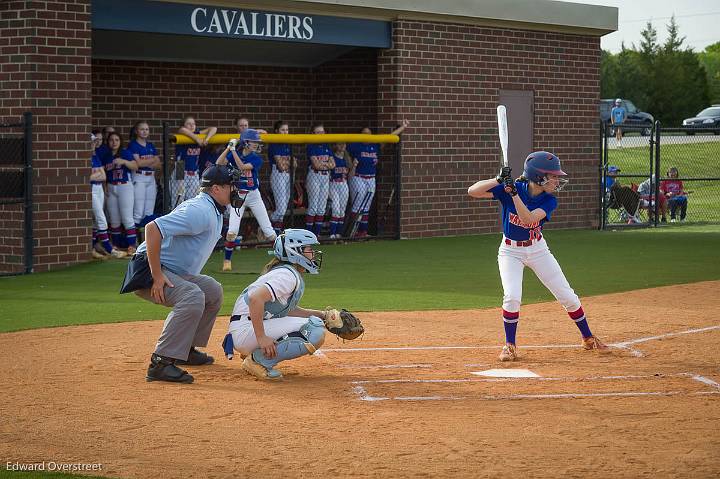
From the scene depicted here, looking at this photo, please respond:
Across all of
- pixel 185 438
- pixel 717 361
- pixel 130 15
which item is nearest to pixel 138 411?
pixel 185 438

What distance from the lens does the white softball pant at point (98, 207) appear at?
16.7 m

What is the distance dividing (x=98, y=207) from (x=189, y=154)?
1871mm

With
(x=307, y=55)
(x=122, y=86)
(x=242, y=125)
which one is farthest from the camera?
(x=307, y=55)

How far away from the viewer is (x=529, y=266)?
888cm

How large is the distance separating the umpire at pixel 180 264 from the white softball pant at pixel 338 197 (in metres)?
11.3

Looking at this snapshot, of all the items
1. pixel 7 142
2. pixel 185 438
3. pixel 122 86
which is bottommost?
pixel 185 438

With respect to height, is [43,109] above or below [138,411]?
above

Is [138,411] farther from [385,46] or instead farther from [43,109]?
[385,46]

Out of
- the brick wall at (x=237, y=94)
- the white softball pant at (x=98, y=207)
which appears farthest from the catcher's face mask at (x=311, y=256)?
the brick wall at (x=237, y=94)

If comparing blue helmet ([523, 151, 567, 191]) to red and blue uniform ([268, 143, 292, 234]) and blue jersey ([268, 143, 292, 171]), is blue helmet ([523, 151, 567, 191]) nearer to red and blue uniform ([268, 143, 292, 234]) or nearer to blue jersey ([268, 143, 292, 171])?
red and blue uniform ([268, 143, 292, 234])

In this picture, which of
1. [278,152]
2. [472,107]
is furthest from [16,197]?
[472,107]

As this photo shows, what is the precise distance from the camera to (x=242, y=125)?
1861 cm

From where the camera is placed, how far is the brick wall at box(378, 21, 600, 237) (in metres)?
20.9

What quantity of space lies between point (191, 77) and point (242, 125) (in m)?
Answer: 3.09
